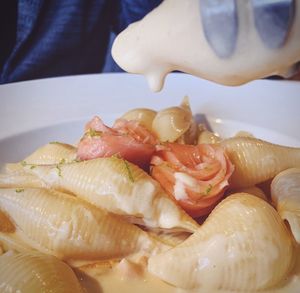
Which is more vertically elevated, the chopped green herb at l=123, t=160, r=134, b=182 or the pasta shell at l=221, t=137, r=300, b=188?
the chopped green herb at l=123, t=160, r=134, b=182

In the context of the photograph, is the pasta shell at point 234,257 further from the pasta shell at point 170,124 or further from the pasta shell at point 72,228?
the pasta shell at point 170,124

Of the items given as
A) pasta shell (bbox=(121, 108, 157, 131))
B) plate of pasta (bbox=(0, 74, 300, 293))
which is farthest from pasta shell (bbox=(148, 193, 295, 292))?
pasta shell (bbox=(121, 108, 157, 131))

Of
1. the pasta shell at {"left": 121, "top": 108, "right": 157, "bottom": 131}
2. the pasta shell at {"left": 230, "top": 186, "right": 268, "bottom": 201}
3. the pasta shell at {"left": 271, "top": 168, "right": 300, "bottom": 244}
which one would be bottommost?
the pasta shell at {"left": 230, "top": 186, "right": 268, "bottom": 201}

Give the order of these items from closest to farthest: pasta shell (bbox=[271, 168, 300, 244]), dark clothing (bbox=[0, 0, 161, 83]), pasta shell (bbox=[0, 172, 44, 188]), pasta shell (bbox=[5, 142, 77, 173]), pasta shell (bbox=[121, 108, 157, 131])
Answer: pasta shell (bbox=[271, 168, 300, 244]) < pasta shell (bbox=[0, 172, 44, 188]) < pasta shell (bbox=[5, 142, 77, 173]) < pasta shell (bbox=[121, 108, 157, 131]) < dark clothing (bbox=[0, 0, 161, 83])

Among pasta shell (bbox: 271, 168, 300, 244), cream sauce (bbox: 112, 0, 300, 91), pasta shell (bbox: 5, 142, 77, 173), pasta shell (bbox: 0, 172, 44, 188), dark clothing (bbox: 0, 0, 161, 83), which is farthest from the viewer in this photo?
dark clothing (bbox: 0, 0, 161, 83)

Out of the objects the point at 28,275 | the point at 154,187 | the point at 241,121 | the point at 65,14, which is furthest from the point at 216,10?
the point at 65,14

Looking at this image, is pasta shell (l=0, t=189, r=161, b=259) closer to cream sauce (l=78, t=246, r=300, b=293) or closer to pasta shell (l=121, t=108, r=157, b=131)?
cream sauce (l=78, t=246, r=300, b=293)

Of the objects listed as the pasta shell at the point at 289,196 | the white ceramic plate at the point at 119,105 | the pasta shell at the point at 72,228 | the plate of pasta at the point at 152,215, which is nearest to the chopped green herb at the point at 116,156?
the plate of pasta at the point at 152,215

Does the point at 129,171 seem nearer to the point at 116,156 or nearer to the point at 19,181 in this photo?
the point at 116,156
